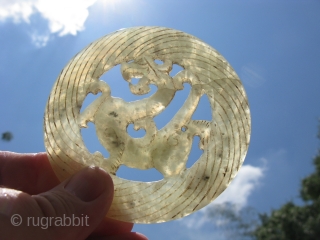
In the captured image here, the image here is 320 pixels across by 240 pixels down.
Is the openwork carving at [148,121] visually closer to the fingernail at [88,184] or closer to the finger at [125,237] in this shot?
the fingernail at [88,184]

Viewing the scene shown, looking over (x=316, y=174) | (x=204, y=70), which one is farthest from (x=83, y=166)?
(x=316, y=174)

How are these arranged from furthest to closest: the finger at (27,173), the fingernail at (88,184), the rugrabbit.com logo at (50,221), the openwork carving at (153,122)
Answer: the finger at (27,173), the openwork carving at (153,122), the fingernail at (88,184), the rugrabbit.com logo at (50,221)

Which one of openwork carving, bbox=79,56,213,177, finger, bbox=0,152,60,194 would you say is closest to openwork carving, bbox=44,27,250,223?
openwork carving, bbox=79,56,213,177

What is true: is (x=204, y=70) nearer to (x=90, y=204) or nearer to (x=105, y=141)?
(x=105, y=141)

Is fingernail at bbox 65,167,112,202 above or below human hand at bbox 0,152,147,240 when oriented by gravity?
above

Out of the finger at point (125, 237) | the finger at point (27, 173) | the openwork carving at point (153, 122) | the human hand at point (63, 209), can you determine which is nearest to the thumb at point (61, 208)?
the human hand at point (63, 209)

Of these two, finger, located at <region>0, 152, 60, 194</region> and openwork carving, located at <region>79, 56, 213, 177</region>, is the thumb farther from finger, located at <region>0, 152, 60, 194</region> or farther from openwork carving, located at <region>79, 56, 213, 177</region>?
finger, located at <region>0, 152, 60, 194</region>
